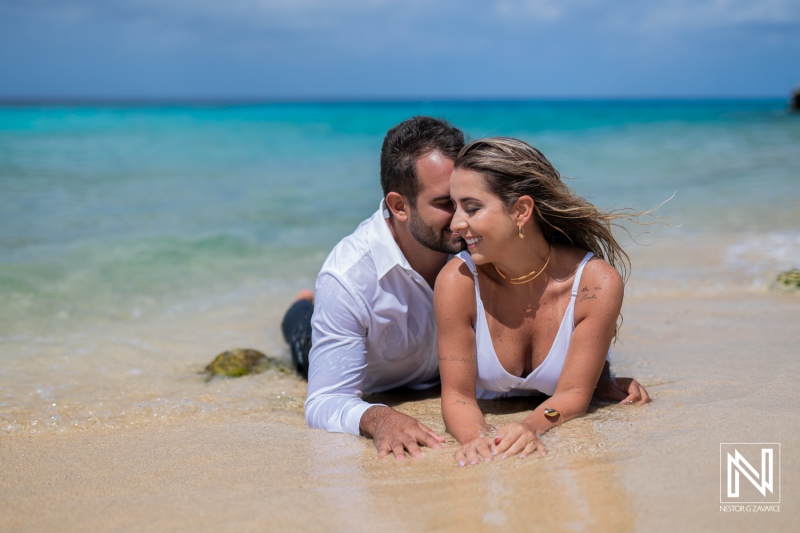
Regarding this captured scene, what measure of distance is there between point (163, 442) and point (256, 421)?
540 millimetres

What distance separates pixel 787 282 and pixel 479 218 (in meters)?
4.05

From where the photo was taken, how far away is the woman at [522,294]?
3.23 metres

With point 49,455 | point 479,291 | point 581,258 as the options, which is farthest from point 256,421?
point 581,258

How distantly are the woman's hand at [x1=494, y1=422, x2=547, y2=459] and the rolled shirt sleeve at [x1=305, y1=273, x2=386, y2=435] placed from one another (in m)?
0.96

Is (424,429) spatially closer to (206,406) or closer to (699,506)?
(699,506)

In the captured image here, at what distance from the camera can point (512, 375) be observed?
3.49m

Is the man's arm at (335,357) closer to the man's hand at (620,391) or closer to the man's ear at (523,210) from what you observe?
the man's ear at (523,210)

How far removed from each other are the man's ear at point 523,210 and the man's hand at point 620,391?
97cm

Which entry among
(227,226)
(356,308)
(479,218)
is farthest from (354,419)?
(227,226)

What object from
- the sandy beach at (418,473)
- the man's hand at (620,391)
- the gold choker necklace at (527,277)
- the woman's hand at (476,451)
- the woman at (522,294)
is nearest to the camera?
the sandy beach at (418,473)

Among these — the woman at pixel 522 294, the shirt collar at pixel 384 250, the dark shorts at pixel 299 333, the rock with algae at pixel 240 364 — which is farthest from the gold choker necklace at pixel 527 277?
the rock with algae at pixel 240 364

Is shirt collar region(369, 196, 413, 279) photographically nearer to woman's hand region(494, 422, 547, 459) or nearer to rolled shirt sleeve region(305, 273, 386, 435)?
rolled shirt sleeve region(305, 273, 386, 435)

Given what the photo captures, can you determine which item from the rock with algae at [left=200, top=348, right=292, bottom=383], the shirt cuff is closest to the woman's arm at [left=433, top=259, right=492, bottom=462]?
the shirt cuff

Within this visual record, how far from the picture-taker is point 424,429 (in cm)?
326
